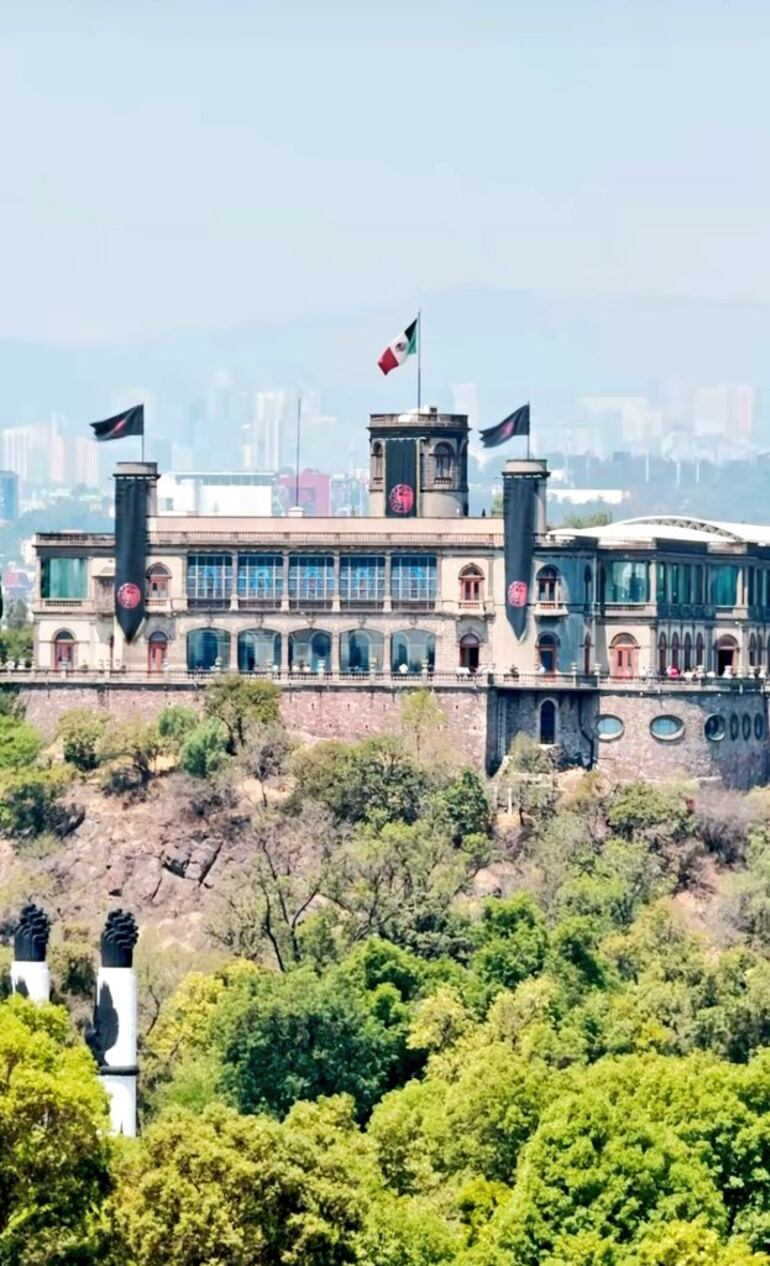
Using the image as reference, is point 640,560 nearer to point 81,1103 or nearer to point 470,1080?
point 470,1080

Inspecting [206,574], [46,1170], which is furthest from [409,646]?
[46,1170]

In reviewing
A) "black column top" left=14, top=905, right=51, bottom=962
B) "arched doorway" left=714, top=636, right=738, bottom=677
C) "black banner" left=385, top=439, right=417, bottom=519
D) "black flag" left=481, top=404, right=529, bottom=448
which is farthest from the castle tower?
"black column top" left=14, top=905, right=51, bottom=962

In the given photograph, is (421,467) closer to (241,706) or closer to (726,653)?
(241,706)

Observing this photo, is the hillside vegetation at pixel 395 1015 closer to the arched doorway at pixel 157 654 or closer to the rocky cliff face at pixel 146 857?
the rocky cliff face at pixel 146 857

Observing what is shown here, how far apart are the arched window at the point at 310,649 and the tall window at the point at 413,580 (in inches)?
106

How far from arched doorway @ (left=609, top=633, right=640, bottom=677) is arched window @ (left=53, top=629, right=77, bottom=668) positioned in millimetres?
17644

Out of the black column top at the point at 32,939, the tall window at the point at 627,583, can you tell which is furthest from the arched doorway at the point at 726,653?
the black column top at the point at 32,939

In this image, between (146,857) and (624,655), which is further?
(624,655)

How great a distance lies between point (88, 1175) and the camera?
7894cm

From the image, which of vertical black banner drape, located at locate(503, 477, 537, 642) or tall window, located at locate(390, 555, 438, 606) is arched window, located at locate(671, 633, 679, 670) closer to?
vertical black banner drape, located at locate(503, 477, 537, 642)

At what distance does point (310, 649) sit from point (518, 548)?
24.7 ft

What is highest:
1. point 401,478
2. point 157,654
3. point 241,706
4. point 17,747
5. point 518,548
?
point 401,478

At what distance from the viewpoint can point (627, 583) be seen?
14462 centimetres

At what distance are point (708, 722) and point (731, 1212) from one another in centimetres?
5225
